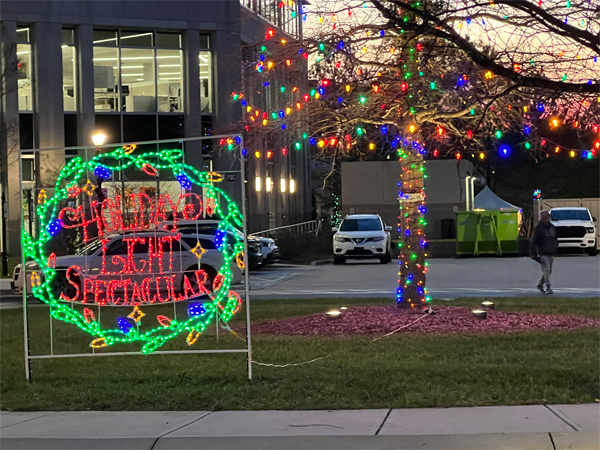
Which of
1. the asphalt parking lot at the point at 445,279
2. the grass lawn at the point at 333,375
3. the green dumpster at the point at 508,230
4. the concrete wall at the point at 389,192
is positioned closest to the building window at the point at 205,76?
the concrete wall at the point at 389,192

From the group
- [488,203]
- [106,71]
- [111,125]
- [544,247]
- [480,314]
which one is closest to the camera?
[480,314]

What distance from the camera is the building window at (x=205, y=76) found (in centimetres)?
3791

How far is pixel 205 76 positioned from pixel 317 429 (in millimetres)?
32725

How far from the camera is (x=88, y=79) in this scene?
117 ft

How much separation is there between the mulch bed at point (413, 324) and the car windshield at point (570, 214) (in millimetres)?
21894

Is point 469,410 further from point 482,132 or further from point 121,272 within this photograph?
point 482,132

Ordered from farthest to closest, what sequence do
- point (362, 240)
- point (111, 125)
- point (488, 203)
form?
1. point (488, 203)
2. point (111, 125)
3. point (362, 240)

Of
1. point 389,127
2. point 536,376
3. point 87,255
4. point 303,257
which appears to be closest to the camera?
point 536,376

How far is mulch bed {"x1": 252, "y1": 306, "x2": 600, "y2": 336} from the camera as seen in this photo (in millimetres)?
11844

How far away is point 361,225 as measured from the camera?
30500 millimetres

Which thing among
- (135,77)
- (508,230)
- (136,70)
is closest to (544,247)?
(508,230)

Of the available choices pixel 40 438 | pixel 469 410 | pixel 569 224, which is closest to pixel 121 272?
pixel 40 438

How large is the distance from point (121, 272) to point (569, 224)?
86.9 ft

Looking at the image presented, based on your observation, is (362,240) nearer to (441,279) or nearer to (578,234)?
(441,279)
